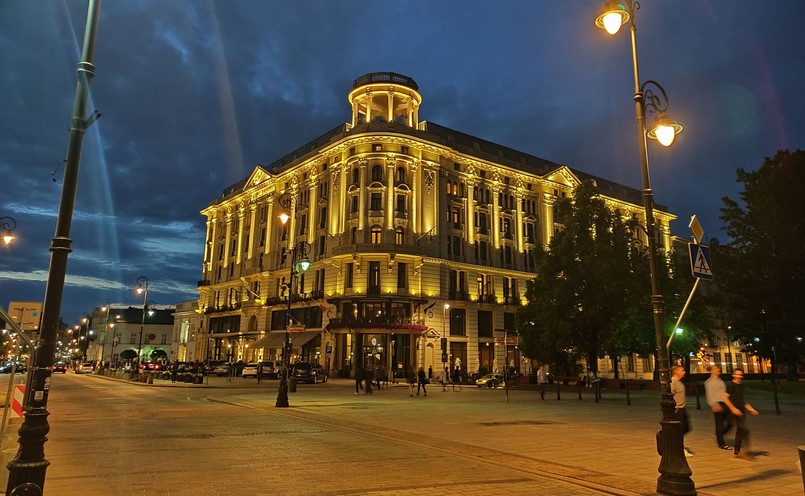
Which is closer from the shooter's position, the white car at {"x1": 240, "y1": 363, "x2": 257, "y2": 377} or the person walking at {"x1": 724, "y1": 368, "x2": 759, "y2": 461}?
the person walking at {"x1": 724, "y1": 368, "x2": 759, "y2": 461}

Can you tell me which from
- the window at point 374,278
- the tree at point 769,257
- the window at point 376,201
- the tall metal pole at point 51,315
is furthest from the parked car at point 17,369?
the tree at point 769,257

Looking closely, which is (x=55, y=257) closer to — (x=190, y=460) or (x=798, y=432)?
(x=190, y=460)

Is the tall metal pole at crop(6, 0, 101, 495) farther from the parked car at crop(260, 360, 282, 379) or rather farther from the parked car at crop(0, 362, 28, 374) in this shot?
the parked car at crop(260, 360, 282, 379)

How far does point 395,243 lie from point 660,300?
136 ft

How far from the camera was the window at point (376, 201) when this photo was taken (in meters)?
51.3

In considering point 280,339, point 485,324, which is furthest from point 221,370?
point 485,324

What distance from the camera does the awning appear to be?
172 feet

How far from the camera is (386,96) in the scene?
55344 millimetres

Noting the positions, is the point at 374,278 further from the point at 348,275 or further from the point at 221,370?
the point at 221,370

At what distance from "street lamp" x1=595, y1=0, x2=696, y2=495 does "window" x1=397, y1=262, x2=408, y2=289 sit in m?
40.5

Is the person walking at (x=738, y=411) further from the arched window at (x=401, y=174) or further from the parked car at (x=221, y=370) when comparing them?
the parked car at (x=221, y=370)

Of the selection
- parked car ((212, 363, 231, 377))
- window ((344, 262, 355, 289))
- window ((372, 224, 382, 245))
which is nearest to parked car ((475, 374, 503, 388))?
window ((344, 262, 355, 289))

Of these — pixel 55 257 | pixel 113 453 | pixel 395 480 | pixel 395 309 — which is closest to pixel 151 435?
pixel 113 453

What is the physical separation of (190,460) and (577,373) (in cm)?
3240
